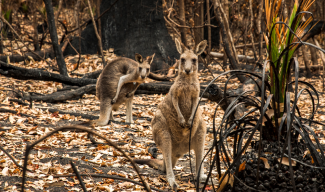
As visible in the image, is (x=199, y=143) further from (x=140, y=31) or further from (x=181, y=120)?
(x=140, y=31)

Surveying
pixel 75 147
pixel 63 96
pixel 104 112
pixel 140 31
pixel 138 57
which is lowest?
pixel 75 147

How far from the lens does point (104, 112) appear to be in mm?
Result: 5234

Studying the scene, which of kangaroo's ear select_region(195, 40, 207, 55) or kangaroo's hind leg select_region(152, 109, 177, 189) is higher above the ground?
kangaroo's ear select_region(195, 40, 207, 55)

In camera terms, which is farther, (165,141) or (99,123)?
(99,123)

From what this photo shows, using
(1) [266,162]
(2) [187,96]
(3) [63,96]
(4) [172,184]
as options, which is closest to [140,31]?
(3) [63,96]

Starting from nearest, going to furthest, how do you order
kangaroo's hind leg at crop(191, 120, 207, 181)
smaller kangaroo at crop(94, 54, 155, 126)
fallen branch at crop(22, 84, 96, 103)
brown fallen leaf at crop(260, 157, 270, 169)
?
1. brown fallen leaf at crop(260, 157, 270, 169)
2. kangaroo's hind leg at crop(191, 120, 207, 181)
3. smaller kangaroo at crop(94, 54, 155, 126)
4. fallen branch at crop(22, 84, 96, 103)

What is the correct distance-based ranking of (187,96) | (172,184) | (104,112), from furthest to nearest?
1. (104,112)
2. (187,96)
3. (172,184)

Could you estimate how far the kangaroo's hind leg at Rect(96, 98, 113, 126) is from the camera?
506 cm

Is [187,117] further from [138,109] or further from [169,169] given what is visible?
[138,109]

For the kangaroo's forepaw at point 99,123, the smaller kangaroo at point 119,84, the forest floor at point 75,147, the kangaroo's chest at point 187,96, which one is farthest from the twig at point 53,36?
the kangaroo's chest at point 187,96

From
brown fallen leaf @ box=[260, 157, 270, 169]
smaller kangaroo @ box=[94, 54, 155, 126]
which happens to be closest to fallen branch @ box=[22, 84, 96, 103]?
smaller kangaroo @ box=[94, 54, 155, 126]

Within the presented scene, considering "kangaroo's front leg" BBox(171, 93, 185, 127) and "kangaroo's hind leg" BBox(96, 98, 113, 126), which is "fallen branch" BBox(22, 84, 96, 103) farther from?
"kangaroo's front leg" BBox(171, 93, 185, 127)

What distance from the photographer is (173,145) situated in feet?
10.6

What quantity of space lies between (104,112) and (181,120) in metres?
2.42
